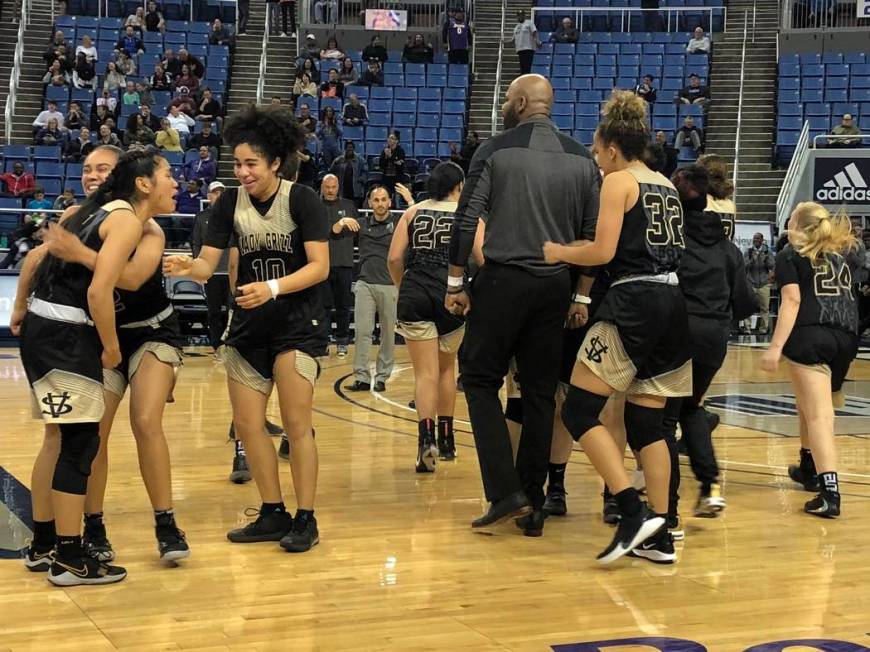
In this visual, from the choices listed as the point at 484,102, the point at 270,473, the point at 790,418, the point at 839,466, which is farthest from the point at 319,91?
the point at 270,473

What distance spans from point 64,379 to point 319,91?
1811 cm

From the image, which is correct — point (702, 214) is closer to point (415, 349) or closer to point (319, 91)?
point (415, 349)

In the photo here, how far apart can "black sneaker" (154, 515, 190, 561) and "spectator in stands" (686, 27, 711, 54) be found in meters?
19.9

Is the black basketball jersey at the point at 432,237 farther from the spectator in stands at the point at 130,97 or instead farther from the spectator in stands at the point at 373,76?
the spectator in stands at the point at 373,76

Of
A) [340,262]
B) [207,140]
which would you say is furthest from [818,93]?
[340,262]

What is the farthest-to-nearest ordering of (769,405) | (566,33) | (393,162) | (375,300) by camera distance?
1. (566,33)
2. (393,162)
3. (375,300)
4. (769,405)

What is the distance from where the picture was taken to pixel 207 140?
19.1 metres

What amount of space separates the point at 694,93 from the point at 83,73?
1062 cm

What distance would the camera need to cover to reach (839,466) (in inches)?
272

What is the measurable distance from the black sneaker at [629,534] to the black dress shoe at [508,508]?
50 centimetres

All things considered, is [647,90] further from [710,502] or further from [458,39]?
[710,502]

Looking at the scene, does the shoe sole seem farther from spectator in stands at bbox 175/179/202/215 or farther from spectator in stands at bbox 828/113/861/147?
spectator in stands at bbox 828/113/861/147

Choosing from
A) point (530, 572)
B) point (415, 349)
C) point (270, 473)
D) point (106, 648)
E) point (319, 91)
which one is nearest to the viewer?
point (106, 648)

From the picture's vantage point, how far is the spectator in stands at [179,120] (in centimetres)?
1958
